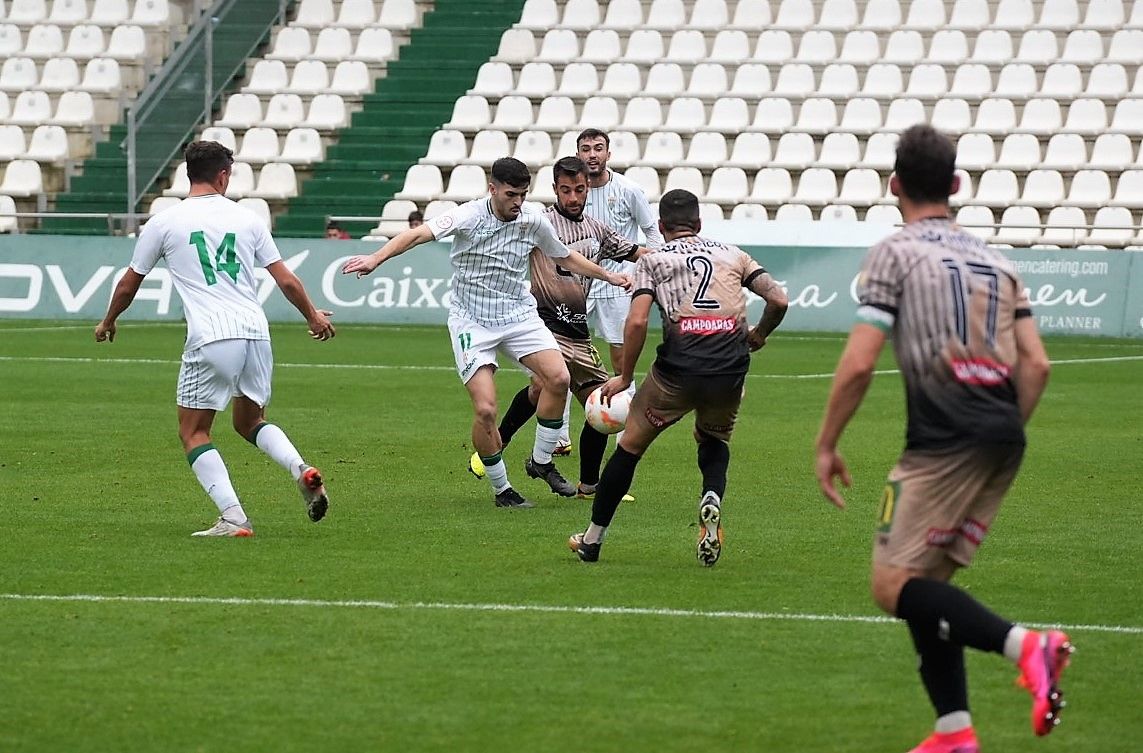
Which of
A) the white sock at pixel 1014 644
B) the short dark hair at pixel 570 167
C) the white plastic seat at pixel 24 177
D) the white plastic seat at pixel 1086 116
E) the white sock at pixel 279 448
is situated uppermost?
the short dark hair at pixel 570 167

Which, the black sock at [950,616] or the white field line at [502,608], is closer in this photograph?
the black sock at [950,616]

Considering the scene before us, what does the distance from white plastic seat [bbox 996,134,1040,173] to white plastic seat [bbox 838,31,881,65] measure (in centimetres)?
306

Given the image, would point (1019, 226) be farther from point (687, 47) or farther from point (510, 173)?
point (510, 173)

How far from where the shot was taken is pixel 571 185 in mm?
11109

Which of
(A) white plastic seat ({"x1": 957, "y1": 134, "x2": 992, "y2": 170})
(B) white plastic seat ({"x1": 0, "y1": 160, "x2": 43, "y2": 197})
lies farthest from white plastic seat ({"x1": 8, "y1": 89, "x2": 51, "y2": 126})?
(A) white plastic seat ({"x1": 957, "y1": 134, "x2": 992, "y2": 170})

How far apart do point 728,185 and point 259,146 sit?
8052mm

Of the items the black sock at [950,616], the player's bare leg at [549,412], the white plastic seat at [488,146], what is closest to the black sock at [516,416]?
the player's bare leg at [549,412]

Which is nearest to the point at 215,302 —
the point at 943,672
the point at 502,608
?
the point at 502,608

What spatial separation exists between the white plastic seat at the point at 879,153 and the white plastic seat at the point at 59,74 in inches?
548

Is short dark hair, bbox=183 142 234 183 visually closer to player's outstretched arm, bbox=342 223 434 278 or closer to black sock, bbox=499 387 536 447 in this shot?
player's outstretched arm, bbox=342 223 434 278

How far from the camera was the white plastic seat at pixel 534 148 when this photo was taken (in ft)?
96.8

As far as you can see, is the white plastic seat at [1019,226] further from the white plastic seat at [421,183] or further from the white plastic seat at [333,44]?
the white plastic seat at [333,44]

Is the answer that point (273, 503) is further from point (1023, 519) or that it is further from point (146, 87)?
point (146, 87)

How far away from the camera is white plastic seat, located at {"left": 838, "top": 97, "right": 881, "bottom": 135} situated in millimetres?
29141
